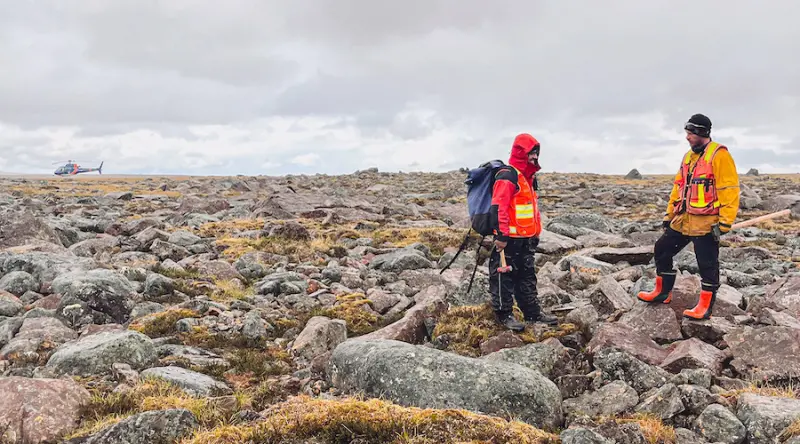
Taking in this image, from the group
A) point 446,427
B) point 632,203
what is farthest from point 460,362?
point 632,203

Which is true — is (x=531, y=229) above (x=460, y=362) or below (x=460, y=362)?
above

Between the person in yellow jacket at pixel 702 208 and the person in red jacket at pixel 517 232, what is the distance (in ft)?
7.18

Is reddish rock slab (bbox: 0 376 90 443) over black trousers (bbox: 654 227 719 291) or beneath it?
beneath

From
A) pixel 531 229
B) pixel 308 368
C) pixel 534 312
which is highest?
pixel 531 229

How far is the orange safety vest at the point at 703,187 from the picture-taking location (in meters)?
8.50

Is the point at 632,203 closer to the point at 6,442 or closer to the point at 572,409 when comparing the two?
the point at 572,409

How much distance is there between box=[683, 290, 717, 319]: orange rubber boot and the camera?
8883mm

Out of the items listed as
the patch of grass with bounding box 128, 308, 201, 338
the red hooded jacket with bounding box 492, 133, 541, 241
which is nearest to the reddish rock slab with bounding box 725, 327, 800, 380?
the red hooded jacket with bounding box 492, 133, 541, 241

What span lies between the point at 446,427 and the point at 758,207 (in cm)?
4245

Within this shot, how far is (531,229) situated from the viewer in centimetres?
912

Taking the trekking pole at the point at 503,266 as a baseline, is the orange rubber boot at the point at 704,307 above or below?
below

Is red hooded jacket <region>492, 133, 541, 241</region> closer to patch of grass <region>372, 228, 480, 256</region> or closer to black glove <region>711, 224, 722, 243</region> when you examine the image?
black glove <region>711, 224, 722, 243</region>

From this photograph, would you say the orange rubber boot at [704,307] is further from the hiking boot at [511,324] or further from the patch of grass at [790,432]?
the patch of grass at [790,432]

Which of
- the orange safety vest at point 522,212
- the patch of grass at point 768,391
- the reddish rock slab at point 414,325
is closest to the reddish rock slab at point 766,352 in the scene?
the patch of grass at point 768,391
